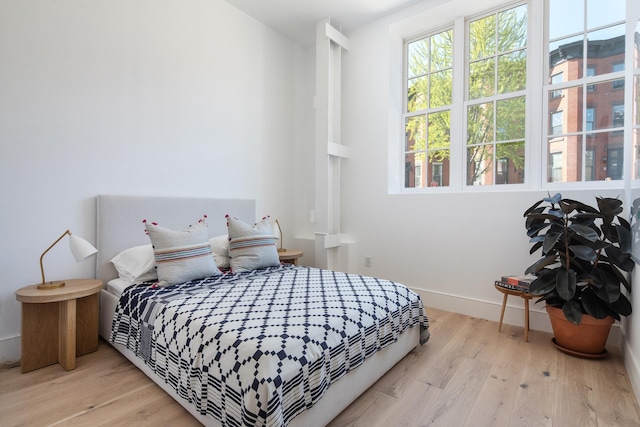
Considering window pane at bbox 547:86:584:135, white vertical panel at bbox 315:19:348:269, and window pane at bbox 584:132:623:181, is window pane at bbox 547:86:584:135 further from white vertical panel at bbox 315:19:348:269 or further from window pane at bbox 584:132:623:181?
white vertical panel at bbox 315:19:348:269

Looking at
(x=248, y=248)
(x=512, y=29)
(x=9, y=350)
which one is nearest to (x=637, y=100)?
(x=512, y=29)

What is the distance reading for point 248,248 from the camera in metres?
2.62

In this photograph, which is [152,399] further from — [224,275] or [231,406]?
[224,275]

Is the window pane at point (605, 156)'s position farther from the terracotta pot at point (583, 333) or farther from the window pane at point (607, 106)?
the terracotta pot at point (583, 333)

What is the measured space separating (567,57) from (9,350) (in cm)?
469

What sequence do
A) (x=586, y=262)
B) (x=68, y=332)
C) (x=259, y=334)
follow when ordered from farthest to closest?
(x=586, y=262) < (x=68, y=332) < (x=259, y=334)

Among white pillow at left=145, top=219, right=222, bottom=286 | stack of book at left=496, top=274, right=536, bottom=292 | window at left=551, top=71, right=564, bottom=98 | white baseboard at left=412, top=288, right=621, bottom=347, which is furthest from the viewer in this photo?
window at left=551, top=71, right=564, bottom=98

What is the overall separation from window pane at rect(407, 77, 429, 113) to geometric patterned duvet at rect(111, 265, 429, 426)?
7.18ft

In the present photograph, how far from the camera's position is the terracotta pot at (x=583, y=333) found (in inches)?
80.9

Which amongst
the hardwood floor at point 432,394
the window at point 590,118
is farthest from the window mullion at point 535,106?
the hardwood floor at point 432,394

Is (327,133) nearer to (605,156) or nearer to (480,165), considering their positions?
(480,165)

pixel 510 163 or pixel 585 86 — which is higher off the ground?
pixel 585 86

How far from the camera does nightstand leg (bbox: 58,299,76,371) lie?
1909 millimetres

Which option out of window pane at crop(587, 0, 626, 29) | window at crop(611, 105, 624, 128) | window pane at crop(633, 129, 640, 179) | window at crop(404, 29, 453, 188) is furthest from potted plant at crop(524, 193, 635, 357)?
window pane at crop(587, 0, 626, 29)
